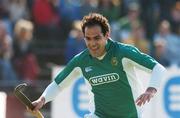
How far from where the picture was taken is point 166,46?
51.1 feet

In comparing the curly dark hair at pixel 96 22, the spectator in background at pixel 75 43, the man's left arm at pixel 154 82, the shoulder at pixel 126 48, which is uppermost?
the spectator in background at pixel 75 43

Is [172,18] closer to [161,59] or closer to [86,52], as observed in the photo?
[161,59]

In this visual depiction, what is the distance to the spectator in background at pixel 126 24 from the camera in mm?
15586

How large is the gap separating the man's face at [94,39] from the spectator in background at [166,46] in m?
7.35

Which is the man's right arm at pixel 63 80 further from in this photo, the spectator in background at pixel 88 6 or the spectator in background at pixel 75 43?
the spectator in background at pixel 88 6

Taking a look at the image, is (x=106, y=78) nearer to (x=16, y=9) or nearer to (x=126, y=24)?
(x=16, y=9)

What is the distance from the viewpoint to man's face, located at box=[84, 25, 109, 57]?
773cm

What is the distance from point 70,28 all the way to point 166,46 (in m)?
2.06

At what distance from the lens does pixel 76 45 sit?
14.7 metres

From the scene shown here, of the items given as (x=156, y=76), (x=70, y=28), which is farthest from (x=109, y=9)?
(x=156, y=76)

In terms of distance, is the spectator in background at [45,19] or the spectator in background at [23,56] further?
the spectator in background at [45,19]

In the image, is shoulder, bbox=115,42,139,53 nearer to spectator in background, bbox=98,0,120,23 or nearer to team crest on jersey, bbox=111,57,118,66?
team crest on jersey, bbox=111,57,118,66

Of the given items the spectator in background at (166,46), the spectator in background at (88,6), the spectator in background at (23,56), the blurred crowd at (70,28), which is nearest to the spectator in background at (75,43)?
the blurred crowd at (70,28)

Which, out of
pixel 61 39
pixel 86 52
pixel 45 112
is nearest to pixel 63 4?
pixel 61 39
